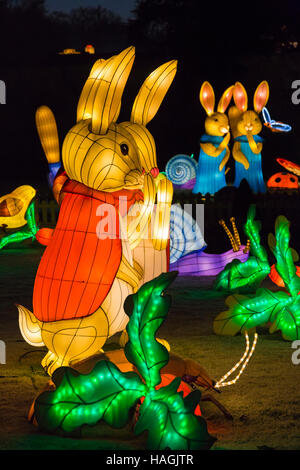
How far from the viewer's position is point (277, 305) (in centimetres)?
671

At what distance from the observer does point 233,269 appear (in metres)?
8.30

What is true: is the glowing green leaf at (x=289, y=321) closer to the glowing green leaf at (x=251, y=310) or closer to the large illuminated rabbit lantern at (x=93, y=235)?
the glowing green leaf at (x=251, y=310)

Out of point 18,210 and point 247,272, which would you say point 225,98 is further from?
point 247,272

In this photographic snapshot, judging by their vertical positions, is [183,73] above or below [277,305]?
above

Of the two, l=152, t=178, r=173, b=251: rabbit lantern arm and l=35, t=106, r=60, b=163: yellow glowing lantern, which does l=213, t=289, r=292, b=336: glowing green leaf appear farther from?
l=35, t=106, r=60, b=163: yellow glowing lantern

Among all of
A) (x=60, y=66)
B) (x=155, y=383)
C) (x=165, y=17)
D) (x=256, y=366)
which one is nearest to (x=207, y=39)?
(x=165, y=17)

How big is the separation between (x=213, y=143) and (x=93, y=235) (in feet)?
41.7

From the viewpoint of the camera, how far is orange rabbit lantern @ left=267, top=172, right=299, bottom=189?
2025 centimetres

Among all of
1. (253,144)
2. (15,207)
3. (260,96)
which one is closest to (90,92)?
(15,207)

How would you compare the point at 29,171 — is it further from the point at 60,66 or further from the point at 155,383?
the point at 155,383

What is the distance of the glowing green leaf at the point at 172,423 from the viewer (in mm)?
4105

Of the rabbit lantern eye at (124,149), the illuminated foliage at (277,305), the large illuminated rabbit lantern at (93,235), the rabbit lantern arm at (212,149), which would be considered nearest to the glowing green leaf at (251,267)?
the illuminated foliage at (277,305)

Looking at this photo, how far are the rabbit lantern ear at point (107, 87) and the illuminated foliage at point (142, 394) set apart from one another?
163 cm

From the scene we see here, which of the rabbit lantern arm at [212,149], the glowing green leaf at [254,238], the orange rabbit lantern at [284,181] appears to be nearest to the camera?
the glowing green leaf at [254,238]
